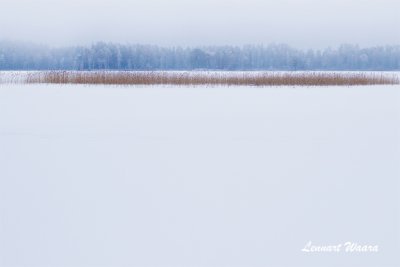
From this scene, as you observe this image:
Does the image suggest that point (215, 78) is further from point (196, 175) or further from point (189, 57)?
point (196, 175)

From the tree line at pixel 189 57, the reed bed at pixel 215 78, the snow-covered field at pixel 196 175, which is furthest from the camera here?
the reed bed at pixel 215 78

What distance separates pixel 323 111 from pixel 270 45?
765mm

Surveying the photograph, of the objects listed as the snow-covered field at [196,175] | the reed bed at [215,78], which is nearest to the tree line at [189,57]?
the reed bed at [215,78]

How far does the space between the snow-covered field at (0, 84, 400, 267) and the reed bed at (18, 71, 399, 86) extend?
0.26 ft

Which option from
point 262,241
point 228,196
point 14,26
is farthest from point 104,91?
point 262,241

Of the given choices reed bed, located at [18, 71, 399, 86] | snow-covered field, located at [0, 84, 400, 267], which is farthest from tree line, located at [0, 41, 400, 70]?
snow-covered field, located at [0, 84, 400, 267]

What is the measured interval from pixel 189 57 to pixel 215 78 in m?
0.45

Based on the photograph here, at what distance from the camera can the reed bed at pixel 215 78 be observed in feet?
15.3

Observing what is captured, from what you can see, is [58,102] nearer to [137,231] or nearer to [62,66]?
[62,66]

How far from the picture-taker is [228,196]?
344cm

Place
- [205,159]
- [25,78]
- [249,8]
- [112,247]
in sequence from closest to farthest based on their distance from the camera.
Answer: [112,247]
[205,159]
[249,8]
[25,78]

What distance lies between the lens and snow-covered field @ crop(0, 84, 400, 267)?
3008 millimetres

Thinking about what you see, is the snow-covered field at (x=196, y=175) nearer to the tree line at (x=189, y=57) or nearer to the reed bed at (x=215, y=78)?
the reed bed at (x=215, y=78)

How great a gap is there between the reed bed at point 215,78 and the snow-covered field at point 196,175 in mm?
80
